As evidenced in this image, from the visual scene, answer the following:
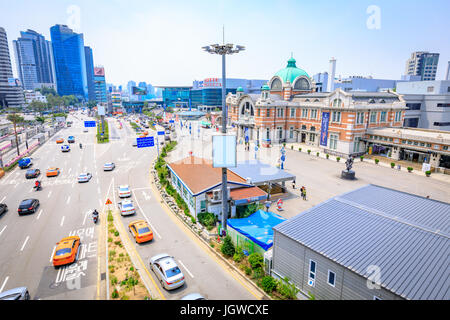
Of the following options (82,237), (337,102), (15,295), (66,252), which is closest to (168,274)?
(15,295)

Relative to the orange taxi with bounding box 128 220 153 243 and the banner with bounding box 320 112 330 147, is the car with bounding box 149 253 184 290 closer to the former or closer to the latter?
the orange taxi with bounding box 128 220 153 243

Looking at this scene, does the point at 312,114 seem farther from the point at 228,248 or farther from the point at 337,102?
the point at 228,248

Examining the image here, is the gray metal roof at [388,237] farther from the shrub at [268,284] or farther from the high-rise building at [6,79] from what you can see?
the high-rise building at [6,79]

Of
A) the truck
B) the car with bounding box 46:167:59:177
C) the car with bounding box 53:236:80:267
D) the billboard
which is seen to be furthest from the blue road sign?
the billboard

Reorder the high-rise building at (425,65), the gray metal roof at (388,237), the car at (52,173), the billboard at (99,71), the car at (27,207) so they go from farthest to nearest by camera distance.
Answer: the high-rise building at (425,65) → the billboard at (99,71) → the car at (52,173) → the car at (27,207) → the gray metal roof at (388,237)

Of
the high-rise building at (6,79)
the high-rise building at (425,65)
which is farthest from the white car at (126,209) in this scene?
the high-rise building at (425,65)

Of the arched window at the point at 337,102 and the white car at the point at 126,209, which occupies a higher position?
the arched window at the point at 337,102
